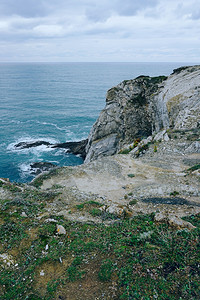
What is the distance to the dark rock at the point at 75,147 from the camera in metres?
54.4

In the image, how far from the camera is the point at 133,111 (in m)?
47.8

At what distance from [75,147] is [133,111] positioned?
737 inches

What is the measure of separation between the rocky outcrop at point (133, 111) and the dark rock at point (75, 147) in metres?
4.07

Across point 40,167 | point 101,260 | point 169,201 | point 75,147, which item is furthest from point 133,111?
point 101,260

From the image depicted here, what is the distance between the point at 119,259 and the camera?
32.0 ft

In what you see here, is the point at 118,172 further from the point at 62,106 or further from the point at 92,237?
the point at 62,106

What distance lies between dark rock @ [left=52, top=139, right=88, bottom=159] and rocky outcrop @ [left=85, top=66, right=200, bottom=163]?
4.07 meters

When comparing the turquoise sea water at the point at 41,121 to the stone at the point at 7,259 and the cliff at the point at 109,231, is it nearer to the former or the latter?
the cliff at the point at 109,231

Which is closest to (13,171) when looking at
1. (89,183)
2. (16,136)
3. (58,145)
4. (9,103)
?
(58,145)

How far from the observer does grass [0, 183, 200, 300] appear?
8.35 m

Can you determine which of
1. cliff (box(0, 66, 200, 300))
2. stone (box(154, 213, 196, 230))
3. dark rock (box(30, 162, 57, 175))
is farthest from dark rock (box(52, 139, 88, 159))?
stone (box(154, 213, 196, 230))

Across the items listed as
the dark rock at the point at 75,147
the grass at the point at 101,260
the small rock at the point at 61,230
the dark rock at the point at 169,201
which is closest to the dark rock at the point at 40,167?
the dark rock at the point at 75,147

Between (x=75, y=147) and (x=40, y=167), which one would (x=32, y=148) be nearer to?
(x=75, y=147)

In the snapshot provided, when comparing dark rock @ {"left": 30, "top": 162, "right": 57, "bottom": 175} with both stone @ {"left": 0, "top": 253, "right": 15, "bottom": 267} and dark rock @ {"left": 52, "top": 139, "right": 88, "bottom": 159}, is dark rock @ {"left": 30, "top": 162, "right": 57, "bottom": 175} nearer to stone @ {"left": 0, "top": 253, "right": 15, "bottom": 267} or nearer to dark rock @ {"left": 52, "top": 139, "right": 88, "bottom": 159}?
dark rock @ {"left": 52, "top": 139, "right": 88, "bottom": 159}
